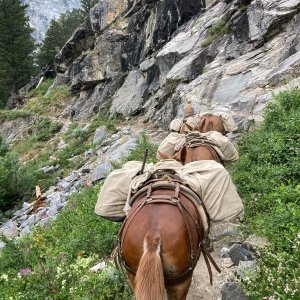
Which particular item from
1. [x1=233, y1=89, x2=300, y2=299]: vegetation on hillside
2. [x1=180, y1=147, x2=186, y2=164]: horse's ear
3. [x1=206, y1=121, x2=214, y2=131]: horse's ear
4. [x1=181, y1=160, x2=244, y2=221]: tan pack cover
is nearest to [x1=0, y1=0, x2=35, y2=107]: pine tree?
[x1=233, y1=89, x2=300, y2=299]: vegetation on hillside

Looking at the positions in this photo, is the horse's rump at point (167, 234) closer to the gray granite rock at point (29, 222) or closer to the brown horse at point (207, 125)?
the brown horse at point (207, 125)

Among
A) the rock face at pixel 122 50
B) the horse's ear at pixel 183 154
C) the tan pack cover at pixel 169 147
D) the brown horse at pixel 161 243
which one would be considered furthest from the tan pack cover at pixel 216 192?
the rock face at pixel 122 50

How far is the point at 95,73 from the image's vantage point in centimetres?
2694

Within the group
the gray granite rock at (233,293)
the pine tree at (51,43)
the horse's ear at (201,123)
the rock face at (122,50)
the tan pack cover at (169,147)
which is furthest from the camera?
the pine tree at (51,43)

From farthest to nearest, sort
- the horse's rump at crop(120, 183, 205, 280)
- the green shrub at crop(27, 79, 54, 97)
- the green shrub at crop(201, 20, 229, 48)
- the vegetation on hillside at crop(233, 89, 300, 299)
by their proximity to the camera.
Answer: the green shrub at crop(27, 79, 54, 97), the green shrub at crop(201, 20, 229, 48), the vegetation on hillside at crop(233, 89, 300, 299), the horse's rump at crop(120, 183, 205, 280)

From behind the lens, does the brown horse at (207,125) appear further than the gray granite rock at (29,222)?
No

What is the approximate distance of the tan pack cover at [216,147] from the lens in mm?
6348

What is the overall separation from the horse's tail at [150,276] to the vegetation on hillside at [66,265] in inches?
60.0

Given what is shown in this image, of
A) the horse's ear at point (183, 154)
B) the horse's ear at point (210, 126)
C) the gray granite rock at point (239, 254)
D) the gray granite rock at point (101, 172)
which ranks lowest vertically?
the gray granite rock at point (101, 172)

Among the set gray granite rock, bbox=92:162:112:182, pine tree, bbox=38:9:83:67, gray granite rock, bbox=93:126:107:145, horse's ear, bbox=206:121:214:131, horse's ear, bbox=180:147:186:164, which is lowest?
gray granite rock, bbox=93:126:107:145

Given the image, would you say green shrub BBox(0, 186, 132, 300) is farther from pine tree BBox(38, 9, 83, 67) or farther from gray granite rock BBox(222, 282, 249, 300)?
pine tree BBox(38, 9, 83, 67)

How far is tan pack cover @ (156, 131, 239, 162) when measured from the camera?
20.8ft

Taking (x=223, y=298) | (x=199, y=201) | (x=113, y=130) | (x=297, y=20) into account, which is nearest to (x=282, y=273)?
(x=223, y=298)

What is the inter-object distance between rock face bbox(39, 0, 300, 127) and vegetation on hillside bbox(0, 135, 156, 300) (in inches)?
249
